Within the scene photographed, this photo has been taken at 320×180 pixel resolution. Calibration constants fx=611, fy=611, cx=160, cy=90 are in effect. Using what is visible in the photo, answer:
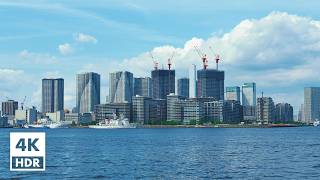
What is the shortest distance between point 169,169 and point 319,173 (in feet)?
69.3

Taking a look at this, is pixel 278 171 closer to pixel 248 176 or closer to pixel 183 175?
pixel 248 176

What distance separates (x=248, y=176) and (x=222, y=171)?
7047 millimetres

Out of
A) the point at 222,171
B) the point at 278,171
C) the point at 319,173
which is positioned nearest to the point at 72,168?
the point at 222,171

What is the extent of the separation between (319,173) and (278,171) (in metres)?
5.72

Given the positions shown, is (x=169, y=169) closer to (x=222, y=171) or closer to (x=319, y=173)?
(x=222, y=171)

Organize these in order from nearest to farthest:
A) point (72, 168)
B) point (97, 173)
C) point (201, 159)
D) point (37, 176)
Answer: point (37, 176)
point (97, 173)
point (72, 168)
point (201, 159)

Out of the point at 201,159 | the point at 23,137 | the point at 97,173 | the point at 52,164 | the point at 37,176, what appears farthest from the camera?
the point at 201,159

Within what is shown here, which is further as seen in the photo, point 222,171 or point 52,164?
point 52,164

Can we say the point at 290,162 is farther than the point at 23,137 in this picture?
Yes

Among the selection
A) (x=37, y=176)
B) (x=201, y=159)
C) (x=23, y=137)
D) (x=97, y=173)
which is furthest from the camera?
(x=201, y=159)

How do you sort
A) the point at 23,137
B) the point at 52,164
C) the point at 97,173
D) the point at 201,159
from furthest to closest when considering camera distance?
the point at 201,159 < the point at 52,164 < the point at 97,173 < the point at 23,137

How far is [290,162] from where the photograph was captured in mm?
99188

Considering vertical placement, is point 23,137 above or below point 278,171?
above

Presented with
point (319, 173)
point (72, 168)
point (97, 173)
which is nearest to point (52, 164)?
point (72, 168)
